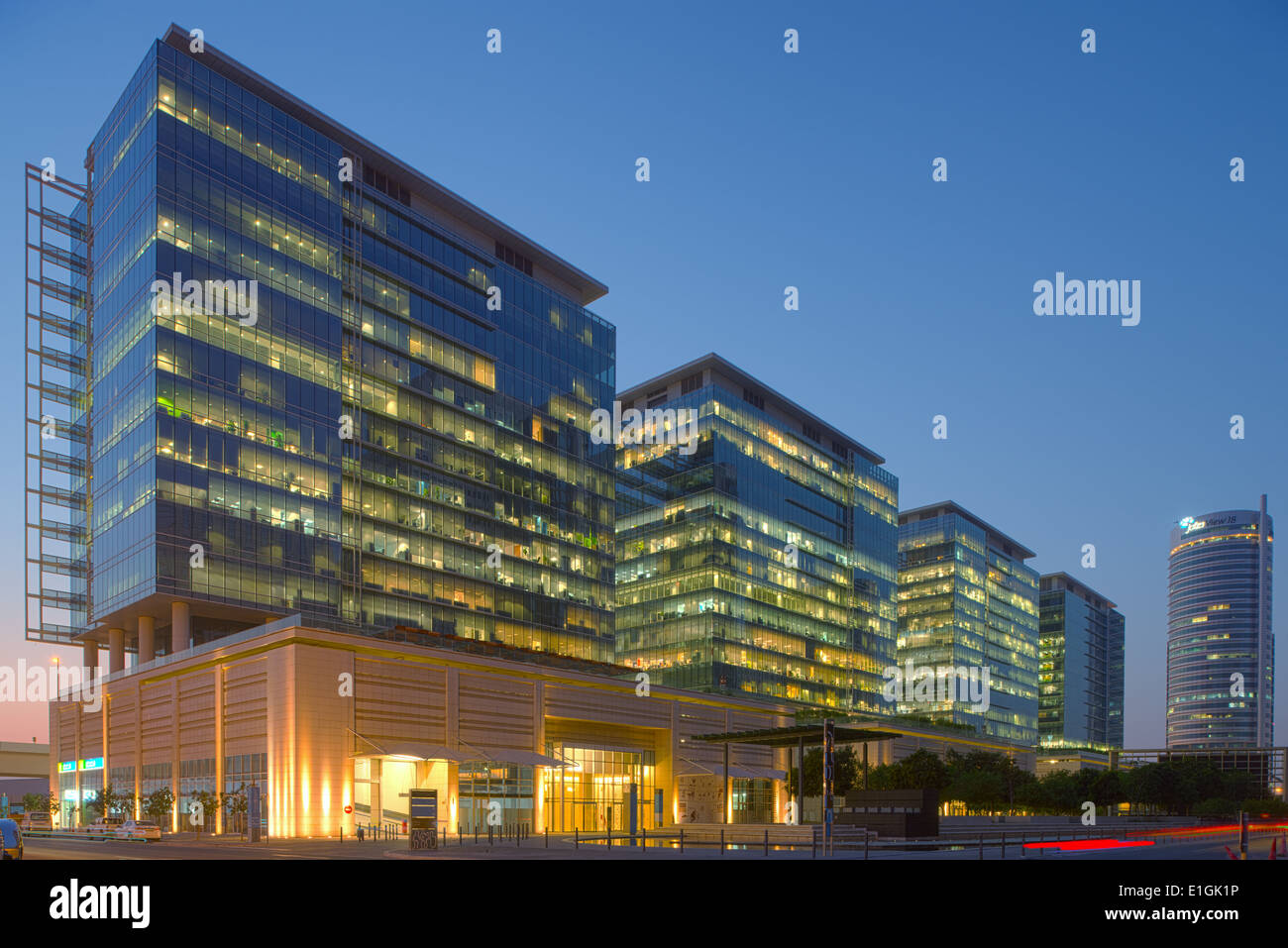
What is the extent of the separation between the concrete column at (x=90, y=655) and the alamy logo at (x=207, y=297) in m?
37.7

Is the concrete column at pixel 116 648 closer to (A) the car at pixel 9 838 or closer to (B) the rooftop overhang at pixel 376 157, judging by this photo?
(B) the rooftop overhang at pixel 376 157

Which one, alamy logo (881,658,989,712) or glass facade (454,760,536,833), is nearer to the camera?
glass facade (454,760,536,833)

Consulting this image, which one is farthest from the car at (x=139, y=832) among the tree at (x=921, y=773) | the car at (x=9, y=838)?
the tree at (x=921, y=773)

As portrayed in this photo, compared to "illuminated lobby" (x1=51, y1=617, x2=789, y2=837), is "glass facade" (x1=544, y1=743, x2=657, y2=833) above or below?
below

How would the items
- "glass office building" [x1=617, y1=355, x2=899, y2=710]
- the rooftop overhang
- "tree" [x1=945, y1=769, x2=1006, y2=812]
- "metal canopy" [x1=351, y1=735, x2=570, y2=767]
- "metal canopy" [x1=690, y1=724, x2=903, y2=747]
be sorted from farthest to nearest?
"glass office building" [x1=617, y1=355, x2=899, y2=710] < "tree" [x1=945, y1=769, x2=1006, y2=812] < the rooftop overhang < "metal canopy" [x1=351, y1=735, x2=570, y2=767] < "metal canopy" [x1=690, y1=724, x2=903, y2=747]

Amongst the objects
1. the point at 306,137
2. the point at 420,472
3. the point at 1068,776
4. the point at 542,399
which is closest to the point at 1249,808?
the point at 1068,776

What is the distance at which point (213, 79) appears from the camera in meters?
84.5

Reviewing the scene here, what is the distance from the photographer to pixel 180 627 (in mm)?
78125

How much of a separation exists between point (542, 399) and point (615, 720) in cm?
3989

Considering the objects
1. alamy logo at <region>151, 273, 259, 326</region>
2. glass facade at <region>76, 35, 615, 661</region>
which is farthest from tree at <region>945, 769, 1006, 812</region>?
alamy logo at <region>151, 273, 259, 326</region>

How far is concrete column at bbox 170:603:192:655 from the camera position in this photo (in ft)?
253

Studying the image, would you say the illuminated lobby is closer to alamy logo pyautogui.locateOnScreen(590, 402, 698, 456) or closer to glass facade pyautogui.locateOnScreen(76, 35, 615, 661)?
glass facade pyautogui.locateOnScreen(76, 35, 615, 661)
